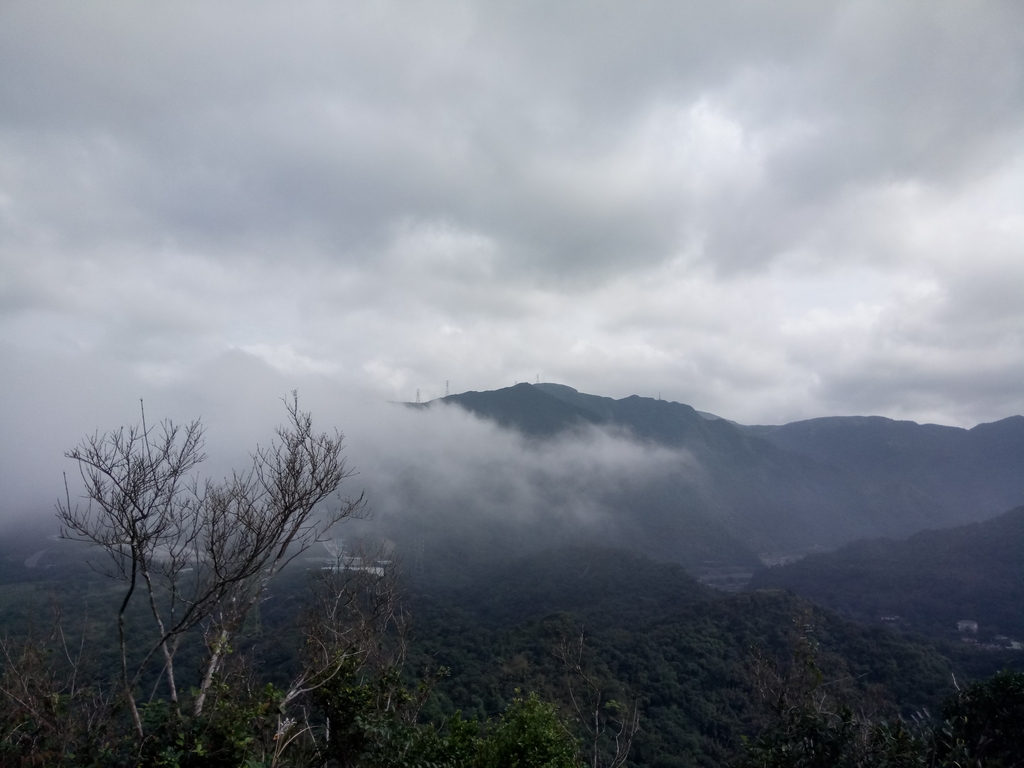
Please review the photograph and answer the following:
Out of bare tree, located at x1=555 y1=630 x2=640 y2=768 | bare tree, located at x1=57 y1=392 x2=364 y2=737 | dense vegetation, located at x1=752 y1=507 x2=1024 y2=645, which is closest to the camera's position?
bare tree, located at x1=57 y1=392 x2=364 y2=737

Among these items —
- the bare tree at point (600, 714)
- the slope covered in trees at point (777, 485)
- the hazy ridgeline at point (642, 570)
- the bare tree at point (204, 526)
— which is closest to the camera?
the bare tree at point (204, 526)

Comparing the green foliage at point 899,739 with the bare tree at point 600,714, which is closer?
the green foliage at point 899,739

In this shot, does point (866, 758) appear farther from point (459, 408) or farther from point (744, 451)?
point (744, 451)

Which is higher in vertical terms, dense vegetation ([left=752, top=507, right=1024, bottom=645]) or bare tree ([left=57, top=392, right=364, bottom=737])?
bare tree ([left=57, top=392, right=364, bottom=737])

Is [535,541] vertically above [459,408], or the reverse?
[459,408]

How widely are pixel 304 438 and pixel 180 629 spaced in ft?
10.1

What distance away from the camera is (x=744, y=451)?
192 meters

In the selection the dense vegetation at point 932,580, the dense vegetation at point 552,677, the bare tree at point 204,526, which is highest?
the bare tree at point 204,526

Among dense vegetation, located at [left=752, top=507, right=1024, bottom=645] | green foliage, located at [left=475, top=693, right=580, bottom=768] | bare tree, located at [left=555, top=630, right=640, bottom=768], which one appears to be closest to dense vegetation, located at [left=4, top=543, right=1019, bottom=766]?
green foliage, located at [left=475, top=693, right=580, bottom=768]

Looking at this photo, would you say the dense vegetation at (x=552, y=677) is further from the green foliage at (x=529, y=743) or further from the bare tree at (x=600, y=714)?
the bare tree at (x=600, y=714)

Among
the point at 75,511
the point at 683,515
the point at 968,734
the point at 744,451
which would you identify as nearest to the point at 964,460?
the point at 744,451

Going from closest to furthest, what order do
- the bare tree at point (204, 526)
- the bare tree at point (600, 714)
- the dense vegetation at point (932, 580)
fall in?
the bare tree at point (204, 526) → the bare tree at point (600, 714) → the dense vegetation at point (932, 580)

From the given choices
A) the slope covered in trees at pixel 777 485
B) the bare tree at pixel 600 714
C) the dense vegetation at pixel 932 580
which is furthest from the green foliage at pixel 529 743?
the slope covered in trees at pixel 777 485

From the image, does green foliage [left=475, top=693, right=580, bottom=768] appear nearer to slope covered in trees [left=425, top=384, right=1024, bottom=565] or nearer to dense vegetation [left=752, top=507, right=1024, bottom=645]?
dense vegetation [left=752, top=507, right=1024, bottom=645]
